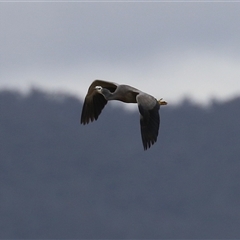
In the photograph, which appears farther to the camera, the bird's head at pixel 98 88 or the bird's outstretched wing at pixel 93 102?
the bird's outstretched wing at pixel 93 102

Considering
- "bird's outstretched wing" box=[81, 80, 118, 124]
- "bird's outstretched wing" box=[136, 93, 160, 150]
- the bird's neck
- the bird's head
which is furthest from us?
"bird's outstretched wing" box=[81, 80, 118, 124]

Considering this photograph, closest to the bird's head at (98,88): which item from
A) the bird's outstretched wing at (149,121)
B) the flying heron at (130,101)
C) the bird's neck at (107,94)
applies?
the flying heron at (130,101)

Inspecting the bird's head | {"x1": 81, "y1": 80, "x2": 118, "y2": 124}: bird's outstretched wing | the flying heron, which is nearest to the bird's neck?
the flying heron

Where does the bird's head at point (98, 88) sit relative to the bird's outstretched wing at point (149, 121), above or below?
above

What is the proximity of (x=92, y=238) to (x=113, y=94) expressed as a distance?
16056cm

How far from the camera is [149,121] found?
1300 inches

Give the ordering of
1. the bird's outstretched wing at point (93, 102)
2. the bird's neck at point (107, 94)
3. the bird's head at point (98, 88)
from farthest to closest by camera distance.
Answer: the bird's outstretched wing at point (93, 102), the bird's head at point (98, 88), the bird's neck at point (107, 94)

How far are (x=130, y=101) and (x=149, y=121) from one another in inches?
87.6

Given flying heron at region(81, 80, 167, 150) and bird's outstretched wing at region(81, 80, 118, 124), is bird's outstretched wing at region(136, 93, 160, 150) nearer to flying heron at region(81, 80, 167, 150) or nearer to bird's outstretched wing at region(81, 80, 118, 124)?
flying heron at region(81, 80, 167, 150)

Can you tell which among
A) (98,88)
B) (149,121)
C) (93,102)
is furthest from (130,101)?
(93,102)

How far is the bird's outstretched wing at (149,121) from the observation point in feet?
108

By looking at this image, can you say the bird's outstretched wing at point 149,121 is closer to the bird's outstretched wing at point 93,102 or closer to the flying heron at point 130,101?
the flying heron at point 130,101

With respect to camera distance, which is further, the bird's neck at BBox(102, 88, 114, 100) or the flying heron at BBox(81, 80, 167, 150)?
the bird's neck at BBox(102, 88, 114, 100)

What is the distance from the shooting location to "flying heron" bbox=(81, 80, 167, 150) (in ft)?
108
